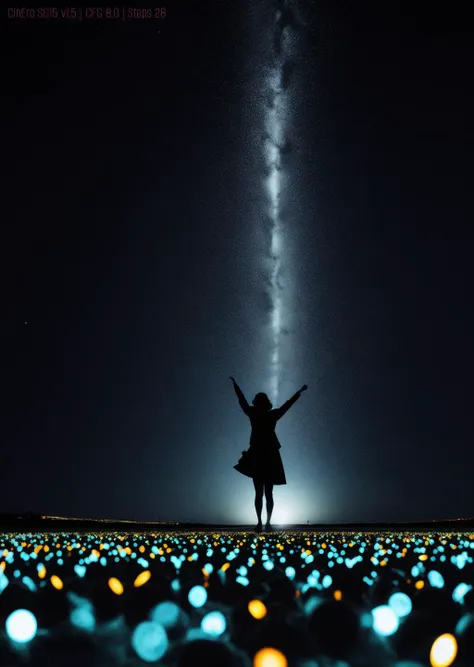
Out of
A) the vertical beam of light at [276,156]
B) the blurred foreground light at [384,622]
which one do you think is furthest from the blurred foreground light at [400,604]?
the vertical beam of light at [276,156]

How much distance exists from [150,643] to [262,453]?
684 cm

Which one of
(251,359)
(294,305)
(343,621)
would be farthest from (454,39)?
(343,621)

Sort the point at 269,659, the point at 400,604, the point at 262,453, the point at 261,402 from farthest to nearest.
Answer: the point at 261,402 → the point at 262,453 → the point at 400,604 → the point at 269,659

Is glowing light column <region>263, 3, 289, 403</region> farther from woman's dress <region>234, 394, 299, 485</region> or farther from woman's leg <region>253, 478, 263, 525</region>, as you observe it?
woman's leg <region>253, 478, 263, 525</region>

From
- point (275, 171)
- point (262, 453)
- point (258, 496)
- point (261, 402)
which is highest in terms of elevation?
point (275, 171)

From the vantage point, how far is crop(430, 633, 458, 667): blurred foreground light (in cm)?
129

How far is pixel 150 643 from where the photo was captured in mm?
1391

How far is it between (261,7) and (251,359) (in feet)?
13.8

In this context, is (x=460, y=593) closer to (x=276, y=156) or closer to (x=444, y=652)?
(x=444, y=652)

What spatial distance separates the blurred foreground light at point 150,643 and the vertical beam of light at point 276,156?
35.1 ft

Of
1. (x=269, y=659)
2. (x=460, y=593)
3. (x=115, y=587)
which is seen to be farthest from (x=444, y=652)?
(x=115, y=587)

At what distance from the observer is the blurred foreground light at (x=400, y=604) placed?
1.86m

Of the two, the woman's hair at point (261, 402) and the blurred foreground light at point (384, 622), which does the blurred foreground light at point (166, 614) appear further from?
the woman's hair at point (261, 402)

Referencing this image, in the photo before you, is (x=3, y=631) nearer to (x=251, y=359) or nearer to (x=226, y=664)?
(x=226, y=664)
